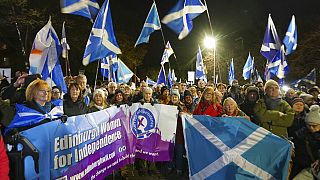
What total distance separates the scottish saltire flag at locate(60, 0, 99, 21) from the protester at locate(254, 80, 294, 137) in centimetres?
397

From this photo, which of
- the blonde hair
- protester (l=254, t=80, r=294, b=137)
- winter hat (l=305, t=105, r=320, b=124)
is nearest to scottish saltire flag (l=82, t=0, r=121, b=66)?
the blonde hair

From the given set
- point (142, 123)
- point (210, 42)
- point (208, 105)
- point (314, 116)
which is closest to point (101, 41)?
point (142, 123)

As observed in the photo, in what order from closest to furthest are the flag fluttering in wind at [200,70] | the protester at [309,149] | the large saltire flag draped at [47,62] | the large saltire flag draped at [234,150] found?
the protester at [309,149] < the large saltire flag draped at [234,150] < the large saltire flag draped at [47,62] < the flag fluttering in wind at [200,70]

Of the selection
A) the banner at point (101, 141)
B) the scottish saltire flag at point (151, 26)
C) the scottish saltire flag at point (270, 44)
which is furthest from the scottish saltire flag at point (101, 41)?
the scottish saltire flag at point (270, 44)

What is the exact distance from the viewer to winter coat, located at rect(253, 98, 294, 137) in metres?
5.50

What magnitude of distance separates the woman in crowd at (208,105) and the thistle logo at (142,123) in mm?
899

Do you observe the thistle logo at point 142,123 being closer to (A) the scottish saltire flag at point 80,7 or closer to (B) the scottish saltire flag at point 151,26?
(A) the scottish saltire flag at point 80,7

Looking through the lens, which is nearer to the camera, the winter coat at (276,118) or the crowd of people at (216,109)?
the crowd of people at (216,109)

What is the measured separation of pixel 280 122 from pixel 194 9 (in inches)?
191

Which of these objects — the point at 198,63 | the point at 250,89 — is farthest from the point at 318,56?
the point at 250,89

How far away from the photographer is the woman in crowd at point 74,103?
5.86 m

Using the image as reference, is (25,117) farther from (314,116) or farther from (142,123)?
(314,116)

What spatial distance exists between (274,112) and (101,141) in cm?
279

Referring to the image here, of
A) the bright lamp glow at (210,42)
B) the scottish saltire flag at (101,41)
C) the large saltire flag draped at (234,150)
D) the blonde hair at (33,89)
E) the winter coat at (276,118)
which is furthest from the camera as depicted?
the bright lamp glow at (210,42)
